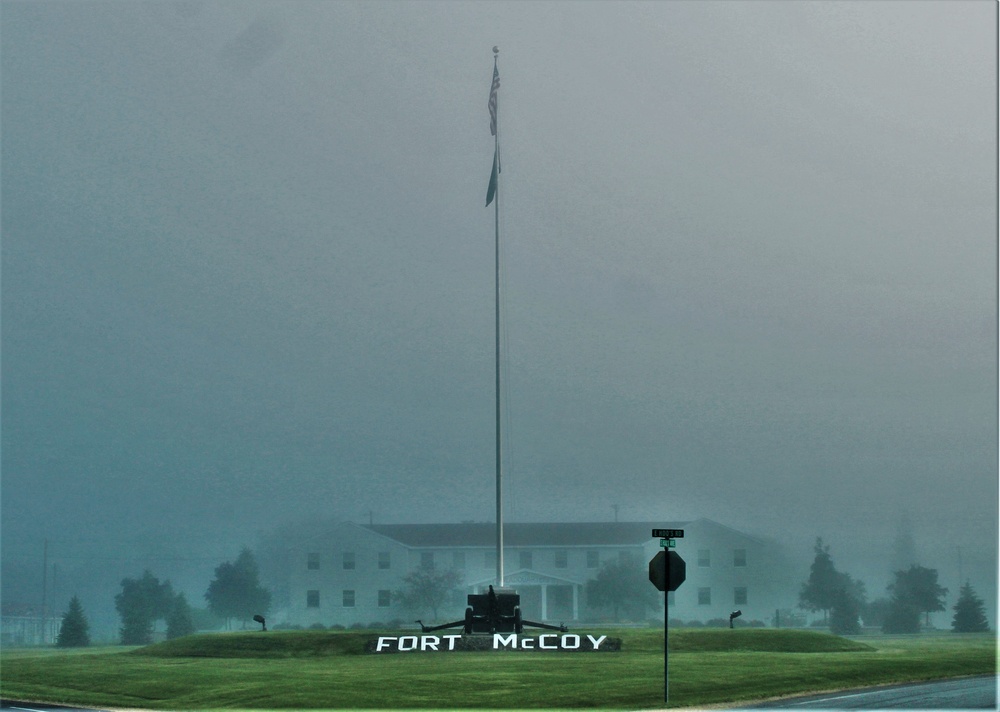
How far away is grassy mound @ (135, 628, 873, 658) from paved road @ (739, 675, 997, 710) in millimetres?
9753

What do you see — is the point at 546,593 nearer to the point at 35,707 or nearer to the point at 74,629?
the point at 74,629

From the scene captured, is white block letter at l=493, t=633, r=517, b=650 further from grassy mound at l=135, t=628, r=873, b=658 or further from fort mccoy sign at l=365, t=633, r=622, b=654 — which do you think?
grassy mound at l=135, t=628, r=873, b=658

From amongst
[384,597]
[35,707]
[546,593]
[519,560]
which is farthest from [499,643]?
[519,560]

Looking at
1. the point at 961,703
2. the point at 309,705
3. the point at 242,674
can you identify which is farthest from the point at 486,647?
the point at 961,703

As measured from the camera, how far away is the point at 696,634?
42188 millimetres

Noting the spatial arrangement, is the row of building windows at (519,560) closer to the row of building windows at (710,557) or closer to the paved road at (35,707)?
the row of building windows at (710,557)

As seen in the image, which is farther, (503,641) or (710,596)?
(710,596)

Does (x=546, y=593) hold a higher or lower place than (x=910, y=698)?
lower

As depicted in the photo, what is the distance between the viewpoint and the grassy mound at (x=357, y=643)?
4009 centimetres

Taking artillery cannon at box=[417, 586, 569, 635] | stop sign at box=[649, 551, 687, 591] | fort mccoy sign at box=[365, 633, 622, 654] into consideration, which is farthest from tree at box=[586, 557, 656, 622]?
stop sign at box=[649, 551, 687, 591]

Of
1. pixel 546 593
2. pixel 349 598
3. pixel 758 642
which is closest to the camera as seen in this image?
pixel 758 642

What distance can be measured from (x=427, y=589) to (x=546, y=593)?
8.00m

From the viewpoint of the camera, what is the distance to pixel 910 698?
28.3 meters

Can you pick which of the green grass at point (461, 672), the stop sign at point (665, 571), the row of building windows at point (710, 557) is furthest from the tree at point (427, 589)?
the stop sign at point (665, 571)
